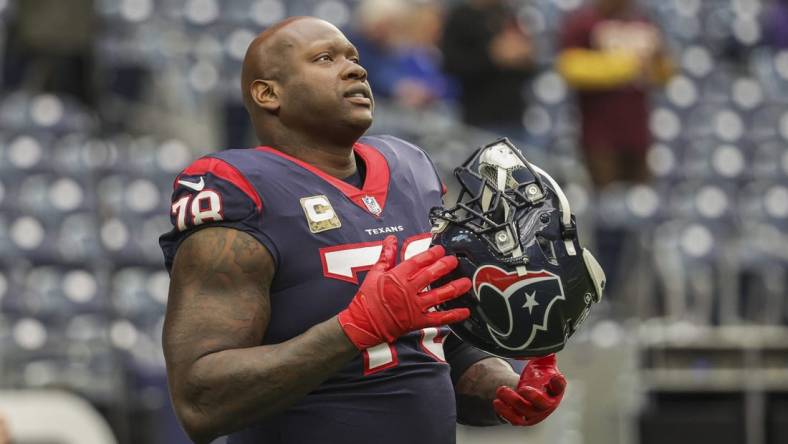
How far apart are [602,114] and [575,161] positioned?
30.4 inches

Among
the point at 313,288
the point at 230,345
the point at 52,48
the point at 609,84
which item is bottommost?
the point at 230,345

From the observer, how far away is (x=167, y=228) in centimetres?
875

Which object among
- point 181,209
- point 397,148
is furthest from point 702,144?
point 181,209

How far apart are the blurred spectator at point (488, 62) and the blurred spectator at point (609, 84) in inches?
24.7

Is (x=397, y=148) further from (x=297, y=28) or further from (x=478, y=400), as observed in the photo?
(x=478, y=400)

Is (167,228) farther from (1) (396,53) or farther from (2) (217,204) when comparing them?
(2) (217,204)

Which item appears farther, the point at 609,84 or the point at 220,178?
the point at 609,84

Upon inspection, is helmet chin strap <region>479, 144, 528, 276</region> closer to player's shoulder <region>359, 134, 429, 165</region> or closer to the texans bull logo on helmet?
the texans bull logo on helmet

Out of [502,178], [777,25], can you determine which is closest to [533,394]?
[502,178]

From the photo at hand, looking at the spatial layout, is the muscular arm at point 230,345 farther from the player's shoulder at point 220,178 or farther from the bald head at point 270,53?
the bald head at point 270,53

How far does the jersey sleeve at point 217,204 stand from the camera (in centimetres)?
300

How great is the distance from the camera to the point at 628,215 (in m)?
9.06

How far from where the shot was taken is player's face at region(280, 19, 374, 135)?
321 centimetres

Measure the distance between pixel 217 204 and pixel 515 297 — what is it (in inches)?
26.6
